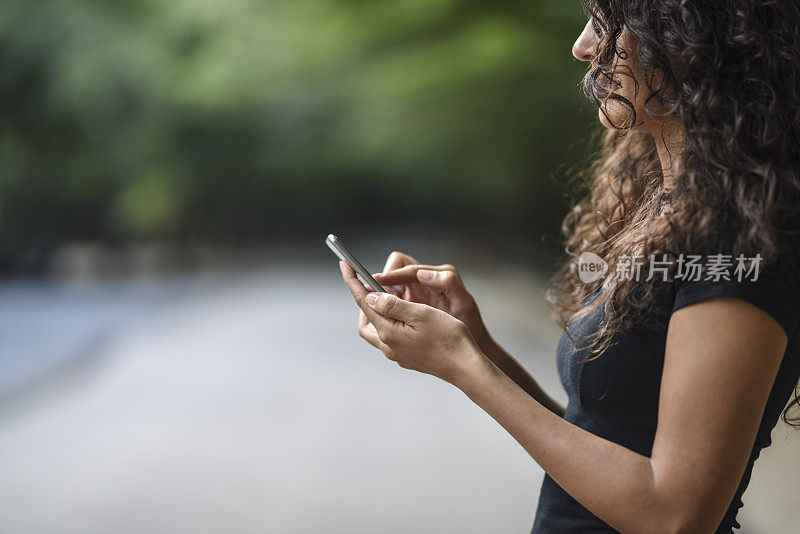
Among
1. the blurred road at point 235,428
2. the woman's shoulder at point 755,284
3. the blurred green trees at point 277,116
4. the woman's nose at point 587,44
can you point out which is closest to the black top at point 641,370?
the woman's shoulder at point 755,284

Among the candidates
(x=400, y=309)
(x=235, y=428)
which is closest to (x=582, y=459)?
(x=400, y=309)

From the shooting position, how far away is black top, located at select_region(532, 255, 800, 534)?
1.37 feet

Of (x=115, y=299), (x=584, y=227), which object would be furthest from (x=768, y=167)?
(x=115, y=299)

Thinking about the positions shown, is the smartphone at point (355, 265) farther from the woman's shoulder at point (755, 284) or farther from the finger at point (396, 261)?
the woman's shoulder at point (755, 284)

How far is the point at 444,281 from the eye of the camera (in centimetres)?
66

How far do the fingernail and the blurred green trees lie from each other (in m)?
1.02

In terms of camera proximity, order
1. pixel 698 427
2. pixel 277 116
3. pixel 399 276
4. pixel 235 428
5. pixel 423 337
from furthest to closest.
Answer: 1. pixel 277 116
2. pixel 235 428
3. pixel 399 276
4. pixel 423 337
5. pixel 698 427

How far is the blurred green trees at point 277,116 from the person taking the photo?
4.73ft

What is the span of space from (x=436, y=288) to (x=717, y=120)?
1.02ft

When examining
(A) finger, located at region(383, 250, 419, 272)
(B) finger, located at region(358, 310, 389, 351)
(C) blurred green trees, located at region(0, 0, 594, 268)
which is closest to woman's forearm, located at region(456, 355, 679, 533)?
(B) finger, located at region(358, 310, 389, 351)

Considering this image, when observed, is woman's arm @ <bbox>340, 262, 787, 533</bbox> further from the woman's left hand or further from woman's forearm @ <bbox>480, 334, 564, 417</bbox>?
woman's forearm @ <bbox>480, 334, 564, 417</bbox>

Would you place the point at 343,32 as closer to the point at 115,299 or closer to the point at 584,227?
the point at 115,299

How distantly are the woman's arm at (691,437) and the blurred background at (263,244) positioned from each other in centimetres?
103

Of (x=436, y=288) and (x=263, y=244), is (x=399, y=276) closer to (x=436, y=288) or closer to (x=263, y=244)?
(x=436, y=288)
